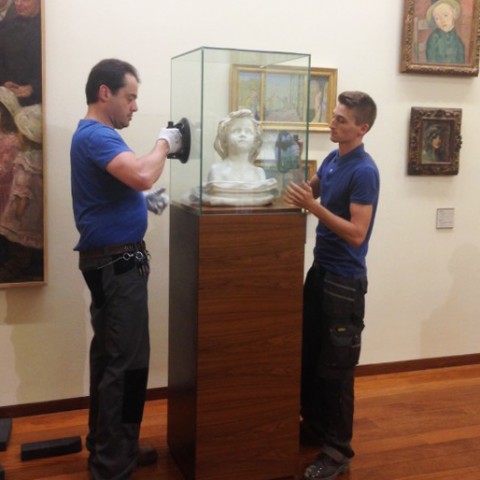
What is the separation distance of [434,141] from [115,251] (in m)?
2.09

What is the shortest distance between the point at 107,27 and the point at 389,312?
7.02 ft

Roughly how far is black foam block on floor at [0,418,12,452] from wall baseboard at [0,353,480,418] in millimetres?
83

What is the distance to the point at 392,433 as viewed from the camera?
3.08 metres

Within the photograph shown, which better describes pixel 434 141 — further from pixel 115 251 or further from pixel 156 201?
pixel 115 251

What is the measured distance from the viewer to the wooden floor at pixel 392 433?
270 centimetres

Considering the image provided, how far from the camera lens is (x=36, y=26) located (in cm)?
288

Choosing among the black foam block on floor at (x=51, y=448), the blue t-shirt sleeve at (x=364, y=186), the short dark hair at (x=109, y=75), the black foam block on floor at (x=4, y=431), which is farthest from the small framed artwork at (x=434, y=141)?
the black foam block on floor at (x=4, y=431)

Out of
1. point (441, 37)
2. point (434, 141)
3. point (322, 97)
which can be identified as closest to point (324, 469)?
point (322, 97)

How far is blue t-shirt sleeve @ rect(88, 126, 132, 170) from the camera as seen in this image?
7.49 ft

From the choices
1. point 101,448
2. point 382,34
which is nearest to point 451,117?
point 382,34

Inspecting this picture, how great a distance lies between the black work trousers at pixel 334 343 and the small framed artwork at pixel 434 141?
1268mm

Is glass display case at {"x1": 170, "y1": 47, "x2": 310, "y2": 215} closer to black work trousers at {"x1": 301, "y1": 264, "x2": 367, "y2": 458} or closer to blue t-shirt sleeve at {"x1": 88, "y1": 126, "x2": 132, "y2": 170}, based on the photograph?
blue t-shirt sleeve at {"x1": 88, "y1": 126, "x2": 132, "y2": 170}

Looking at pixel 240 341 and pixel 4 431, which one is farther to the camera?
pixel 4 431

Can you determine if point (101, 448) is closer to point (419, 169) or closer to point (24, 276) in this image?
point (24, 276)
